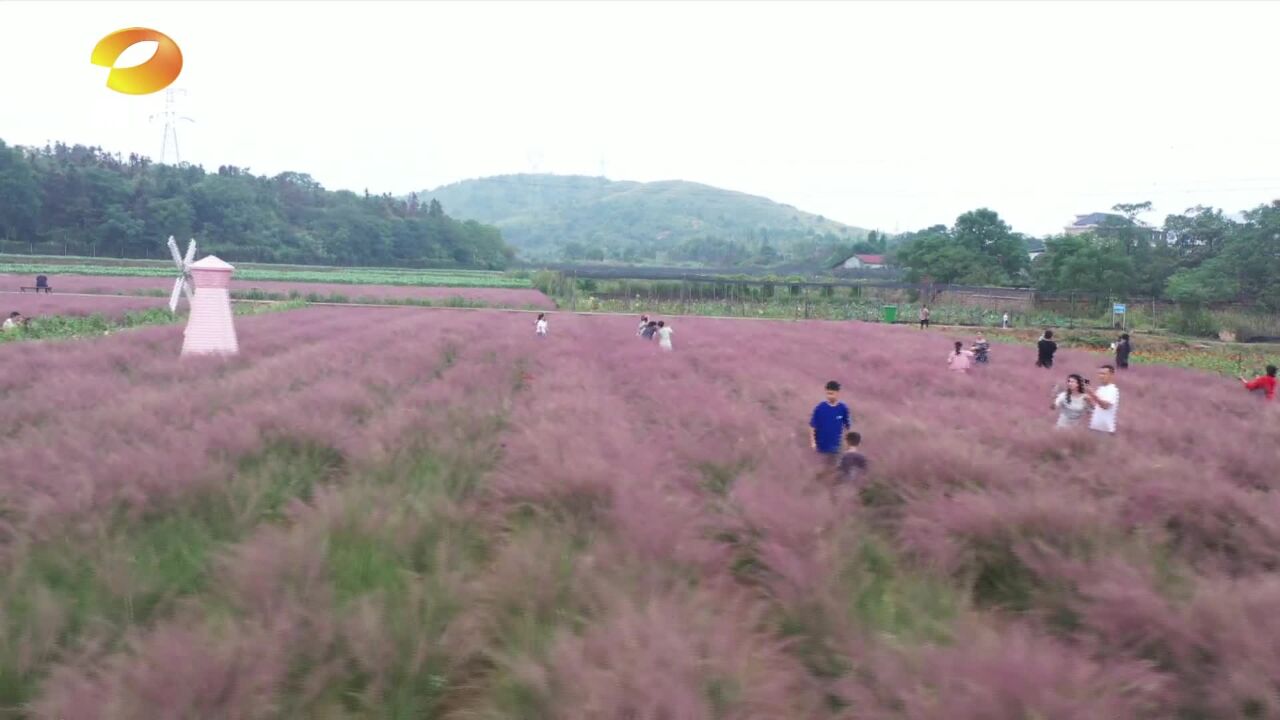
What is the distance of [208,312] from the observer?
645 inches

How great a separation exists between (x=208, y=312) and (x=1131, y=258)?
59385 millimetres

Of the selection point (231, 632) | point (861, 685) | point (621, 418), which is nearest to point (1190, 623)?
point (861, 685)

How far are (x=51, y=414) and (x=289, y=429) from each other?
367 cm

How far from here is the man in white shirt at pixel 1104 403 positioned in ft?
27.9

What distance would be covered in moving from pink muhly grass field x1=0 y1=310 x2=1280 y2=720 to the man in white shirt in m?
0.45

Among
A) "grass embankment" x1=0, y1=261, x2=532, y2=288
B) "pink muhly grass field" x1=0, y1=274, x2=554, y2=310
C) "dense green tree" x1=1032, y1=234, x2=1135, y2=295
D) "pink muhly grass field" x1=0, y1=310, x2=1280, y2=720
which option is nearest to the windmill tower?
"pink muhly grass field" x1=0, y1=310, x2=1280, y2=720

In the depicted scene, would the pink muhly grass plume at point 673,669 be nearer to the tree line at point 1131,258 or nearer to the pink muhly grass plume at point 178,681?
the pink muhly grass plume at point 178,681

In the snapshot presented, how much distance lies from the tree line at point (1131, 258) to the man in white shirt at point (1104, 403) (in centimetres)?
4023

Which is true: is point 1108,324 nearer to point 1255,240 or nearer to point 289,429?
point 1255,240

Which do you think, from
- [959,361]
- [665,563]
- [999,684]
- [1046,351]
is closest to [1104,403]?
[665,563]

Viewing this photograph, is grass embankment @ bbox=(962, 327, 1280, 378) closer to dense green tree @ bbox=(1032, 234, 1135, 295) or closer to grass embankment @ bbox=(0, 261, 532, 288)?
dense green tree @ bbox=(1032, 234, 1135, 295)

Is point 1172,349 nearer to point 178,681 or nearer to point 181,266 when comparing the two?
point 178,681

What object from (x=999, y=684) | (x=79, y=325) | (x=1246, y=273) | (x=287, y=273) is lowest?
(x=79, y=325)

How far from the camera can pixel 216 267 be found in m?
16.4
